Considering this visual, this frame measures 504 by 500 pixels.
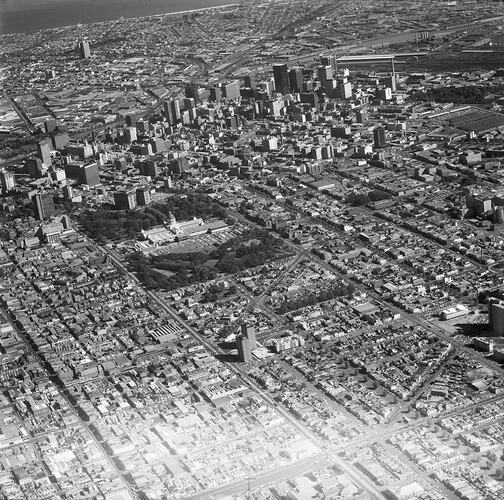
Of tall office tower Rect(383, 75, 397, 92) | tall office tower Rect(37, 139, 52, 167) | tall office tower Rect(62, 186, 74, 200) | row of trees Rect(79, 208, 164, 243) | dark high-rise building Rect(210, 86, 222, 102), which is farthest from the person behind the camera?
dark high-rise building Rect(210, 86, 222, 102)

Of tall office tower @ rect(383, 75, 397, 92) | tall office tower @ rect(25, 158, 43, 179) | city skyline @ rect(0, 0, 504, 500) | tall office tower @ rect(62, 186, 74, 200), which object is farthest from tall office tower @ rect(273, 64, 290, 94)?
tall office tower @ rect(62, 186, 74, 200)

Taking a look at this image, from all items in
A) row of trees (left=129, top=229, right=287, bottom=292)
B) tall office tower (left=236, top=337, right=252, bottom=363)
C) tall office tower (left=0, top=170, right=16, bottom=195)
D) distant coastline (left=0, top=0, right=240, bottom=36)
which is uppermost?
tall office tower (left=236, top=337, right=252, bottom=363)

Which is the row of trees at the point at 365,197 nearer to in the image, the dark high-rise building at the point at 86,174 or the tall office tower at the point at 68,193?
the tall office tower at the point at 68,193

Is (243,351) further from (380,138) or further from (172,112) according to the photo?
(172,112)

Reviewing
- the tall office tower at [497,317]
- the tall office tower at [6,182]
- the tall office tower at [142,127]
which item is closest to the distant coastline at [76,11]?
the tall office tower at [142,127]

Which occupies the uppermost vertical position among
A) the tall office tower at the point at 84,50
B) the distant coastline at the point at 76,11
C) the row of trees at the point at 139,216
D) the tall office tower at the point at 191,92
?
the row of trees at the point at 139,216

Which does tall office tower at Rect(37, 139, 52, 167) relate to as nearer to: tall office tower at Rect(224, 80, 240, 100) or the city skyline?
the city skyline
